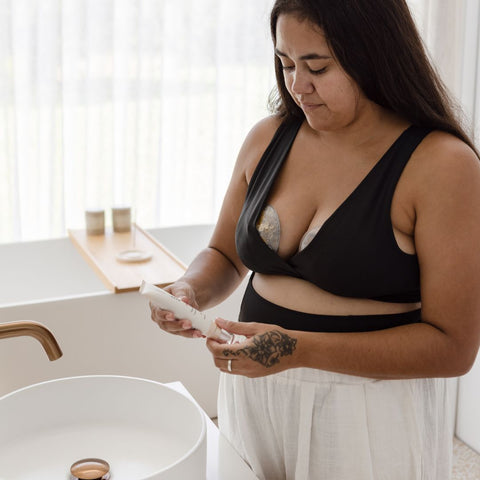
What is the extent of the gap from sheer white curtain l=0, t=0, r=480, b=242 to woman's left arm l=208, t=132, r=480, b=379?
5.69 ft

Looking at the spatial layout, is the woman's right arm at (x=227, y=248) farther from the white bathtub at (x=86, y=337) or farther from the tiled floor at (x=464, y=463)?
the tiled floor at (x=464, y=463)

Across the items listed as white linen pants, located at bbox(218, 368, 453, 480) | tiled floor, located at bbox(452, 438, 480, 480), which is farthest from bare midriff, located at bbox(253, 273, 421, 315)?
tiled floor, located at bbox(452, 438, 480, 480)

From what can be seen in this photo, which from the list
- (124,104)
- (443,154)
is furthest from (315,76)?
(124,104)

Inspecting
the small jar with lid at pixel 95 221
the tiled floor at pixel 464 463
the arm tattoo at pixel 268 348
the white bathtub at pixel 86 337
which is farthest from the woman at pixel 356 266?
the small jar with lid at pixel 95 221

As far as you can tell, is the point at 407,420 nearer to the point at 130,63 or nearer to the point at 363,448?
the point at 363,448

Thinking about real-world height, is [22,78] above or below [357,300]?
above

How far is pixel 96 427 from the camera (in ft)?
3.70

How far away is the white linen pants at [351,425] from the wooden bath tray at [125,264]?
3.73ft

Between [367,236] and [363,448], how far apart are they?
39cm

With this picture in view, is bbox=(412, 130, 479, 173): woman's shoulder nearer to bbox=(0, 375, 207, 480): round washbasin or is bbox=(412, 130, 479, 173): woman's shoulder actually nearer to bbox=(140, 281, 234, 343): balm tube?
bbox=(140, 281, 234, 343): balm tube

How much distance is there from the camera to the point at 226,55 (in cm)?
341

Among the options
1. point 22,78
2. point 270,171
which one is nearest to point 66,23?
point 22,78

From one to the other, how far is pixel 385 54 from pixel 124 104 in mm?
2202

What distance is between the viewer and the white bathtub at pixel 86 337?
2.29 meters
